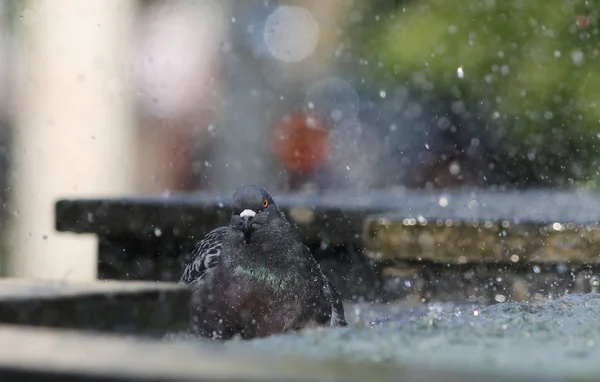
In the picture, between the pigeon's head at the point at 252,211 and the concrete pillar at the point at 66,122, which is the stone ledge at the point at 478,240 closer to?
the pigeon's head at the point at 252,211

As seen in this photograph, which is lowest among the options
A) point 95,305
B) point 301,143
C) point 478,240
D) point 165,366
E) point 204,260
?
point 165,366

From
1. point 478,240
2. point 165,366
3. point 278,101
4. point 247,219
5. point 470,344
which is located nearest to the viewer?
point 165,366

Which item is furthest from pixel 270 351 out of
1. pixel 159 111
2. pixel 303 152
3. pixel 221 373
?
pixel 159 111

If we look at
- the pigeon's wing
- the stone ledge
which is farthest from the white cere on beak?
the stone ledge

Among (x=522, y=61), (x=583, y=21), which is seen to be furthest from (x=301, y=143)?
(x=583, y=21)

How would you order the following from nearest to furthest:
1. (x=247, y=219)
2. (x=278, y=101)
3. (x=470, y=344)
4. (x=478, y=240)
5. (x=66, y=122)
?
(x=470, y=344), (x=247, y=219), (x=478, y=240), (x=66, y=122), (x=278, y=101)

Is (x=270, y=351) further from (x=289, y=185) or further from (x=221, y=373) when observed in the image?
(x=289, y=185)

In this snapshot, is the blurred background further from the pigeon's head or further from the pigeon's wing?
the pigeon's head

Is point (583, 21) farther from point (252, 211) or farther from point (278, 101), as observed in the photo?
point (252, 211)

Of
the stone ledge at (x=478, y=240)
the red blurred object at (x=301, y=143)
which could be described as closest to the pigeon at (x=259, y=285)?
the stone ledge at (x=478, y=240)
